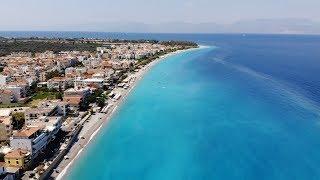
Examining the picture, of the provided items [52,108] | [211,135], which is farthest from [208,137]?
[52,108]


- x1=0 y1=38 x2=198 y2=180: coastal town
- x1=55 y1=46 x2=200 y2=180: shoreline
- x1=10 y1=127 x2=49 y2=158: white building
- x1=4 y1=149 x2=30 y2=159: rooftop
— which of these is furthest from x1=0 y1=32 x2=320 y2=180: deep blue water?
x1=4 y1=149 x2=30 y2=159: rooftop

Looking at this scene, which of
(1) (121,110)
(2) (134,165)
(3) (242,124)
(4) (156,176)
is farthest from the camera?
(1) (121,110)

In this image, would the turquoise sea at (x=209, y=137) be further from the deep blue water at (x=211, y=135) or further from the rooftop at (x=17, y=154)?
the rooftop at (x=17, y=154)

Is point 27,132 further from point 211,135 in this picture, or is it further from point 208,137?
point 211,135

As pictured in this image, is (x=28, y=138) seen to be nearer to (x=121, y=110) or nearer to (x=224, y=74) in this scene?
(x=121, y=110)

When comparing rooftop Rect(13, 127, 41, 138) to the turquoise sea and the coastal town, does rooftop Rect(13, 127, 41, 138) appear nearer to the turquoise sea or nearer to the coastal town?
the coastal town

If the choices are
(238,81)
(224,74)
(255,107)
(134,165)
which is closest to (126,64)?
(224,74)

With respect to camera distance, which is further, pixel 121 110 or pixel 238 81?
pixel 238 81
